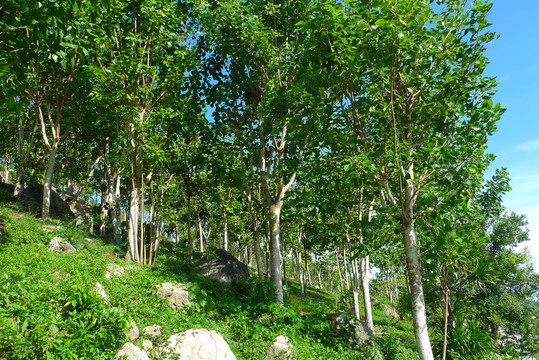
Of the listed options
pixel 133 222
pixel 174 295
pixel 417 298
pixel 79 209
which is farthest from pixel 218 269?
pixel 79 209

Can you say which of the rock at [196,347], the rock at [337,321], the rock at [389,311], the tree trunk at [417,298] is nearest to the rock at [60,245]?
the rock at [196,347]

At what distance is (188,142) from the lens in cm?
1822

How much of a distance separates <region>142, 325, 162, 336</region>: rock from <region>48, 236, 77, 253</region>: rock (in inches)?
234

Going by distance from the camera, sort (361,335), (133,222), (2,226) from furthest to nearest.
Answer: (133,222)
(2,226)
(361,335)

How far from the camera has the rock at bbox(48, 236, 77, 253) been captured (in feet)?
35.4

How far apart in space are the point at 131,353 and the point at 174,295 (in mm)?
3568

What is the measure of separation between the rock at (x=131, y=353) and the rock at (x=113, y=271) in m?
3.88

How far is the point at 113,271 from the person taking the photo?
970cm

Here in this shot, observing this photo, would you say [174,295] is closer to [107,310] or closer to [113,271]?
[113,271]

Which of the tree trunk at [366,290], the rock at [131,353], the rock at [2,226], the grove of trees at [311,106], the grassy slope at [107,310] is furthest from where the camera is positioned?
the tree trunk at [366,290]

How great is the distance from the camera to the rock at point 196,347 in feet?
21.3

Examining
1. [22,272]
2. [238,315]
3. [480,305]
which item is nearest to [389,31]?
[238,315]

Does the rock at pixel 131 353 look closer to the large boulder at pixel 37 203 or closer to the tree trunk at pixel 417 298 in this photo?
the tree trunk at pixel 417 298

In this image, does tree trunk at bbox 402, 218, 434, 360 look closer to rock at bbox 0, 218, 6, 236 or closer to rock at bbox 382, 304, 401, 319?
rock at bbox 0, 218, 6, 236
